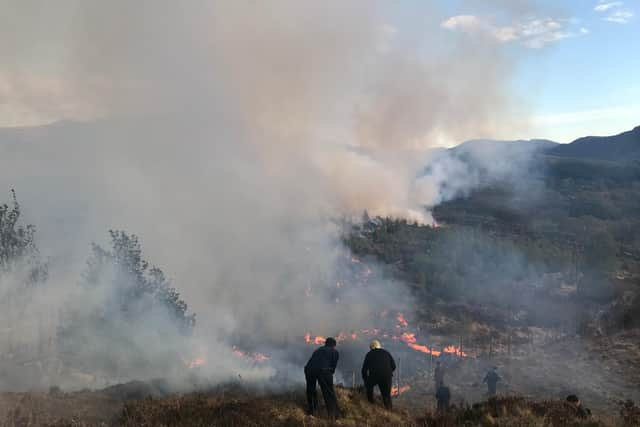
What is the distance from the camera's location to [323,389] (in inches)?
357

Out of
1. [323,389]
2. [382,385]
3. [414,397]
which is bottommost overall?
[414,397]

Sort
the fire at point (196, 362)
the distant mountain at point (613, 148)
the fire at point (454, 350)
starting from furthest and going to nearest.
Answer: the distant mountain at point (613, 148) → the fire at point (454, 350) → the fire at point (196, 362)

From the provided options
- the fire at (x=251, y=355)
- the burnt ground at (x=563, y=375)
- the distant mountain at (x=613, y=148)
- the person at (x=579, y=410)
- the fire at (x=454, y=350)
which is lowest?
the fire at (x=454, y=350)

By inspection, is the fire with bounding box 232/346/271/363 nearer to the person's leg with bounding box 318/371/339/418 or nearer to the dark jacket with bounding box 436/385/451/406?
the dark jacket with bounding box 436/385/451/406

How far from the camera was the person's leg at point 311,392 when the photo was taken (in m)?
9.02

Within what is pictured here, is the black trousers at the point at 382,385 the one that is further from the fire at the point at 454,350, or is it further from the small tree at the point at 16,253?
the small tree at the point at 16,253

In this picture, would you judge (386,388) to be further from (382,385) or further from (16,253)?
(16,253)

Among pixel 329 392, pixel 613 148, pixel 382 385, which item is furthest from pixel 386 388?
pixel 613 148

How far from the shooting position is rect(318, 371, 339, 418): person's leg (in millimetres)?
8891

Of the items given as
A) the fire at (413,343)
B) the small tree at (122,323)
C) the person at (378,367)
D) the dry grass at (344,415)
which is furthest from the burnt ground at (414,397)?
Result: the small tree at (122,323)

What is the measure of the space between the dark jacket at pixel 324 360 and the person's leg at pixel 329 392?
0.12 m

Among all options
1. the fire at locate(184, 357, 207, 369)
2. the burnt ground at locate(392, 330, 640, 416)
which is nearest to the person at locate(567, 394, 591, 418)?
the burnt ground at locate(392, 330, 640, 416)

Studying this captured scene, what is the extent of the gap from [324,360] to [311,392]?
0.82 meters

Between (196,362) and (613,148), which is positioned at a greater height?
(613,148)
